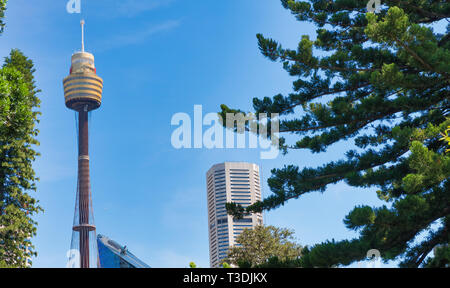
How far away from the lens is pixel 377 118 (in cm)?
1462

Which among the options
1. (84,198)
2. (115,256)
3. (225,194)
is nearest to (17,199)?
(115,256)

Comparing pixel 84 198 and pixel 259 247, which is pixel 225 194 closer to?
pixel 84 198

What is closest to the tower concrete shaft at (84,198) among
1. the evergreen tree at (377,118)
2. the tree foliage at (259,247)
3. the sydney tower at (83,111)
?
the sydney tower at (83,111)

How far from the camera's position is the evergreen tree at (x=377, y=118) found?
1028 cm

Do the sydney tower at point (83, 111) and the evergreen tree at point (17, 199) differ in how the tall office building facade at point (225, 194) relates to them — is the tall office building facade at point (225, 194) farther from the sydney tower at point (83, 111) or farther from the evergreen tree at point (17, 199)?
the evergreen tree at point (17, 199)

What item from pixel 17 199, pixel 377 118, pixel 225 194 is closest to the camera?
pixel 377 118

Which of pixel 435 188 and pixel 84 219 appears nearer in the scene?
pixel 435 188

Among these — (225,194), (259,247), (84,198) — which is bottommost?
(259,247)

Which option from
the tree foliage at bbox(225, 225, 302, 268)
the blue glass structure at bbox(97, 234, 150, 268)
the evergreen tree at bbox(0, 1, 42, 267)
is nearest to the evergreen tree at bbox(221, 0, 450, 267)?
the evergreen tree at bbox(0, 1, 42, 267)

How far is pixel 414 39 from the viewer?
38.1 ft

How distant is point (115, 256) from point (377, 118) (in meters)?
50.7
